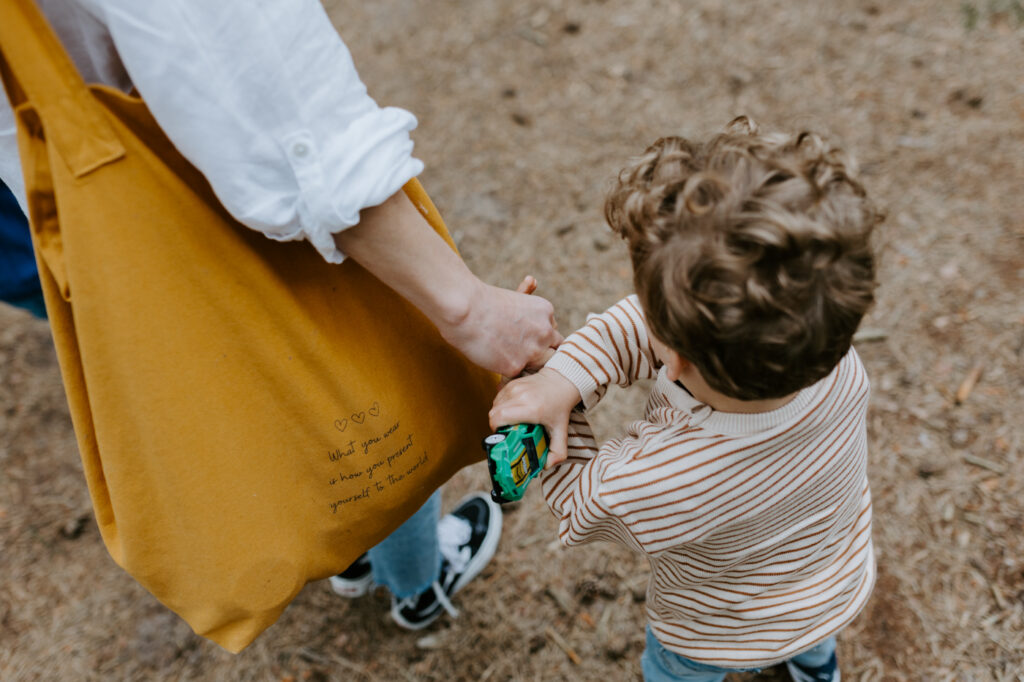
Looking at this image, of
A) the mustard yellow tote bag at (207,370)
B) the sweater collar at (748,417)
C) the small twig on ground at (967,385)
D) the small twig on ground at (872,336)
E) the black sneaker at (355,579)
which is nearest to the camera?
the mustard yellow tote bag at (207,370)

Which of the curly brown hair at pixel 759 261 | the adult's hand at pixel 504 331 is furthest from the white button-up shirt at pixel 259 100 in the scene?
the curly brown hair at pixel 759 261

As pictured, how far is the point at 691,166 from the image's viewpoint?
1.12 metres

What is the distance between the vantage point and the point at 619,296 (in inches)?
117

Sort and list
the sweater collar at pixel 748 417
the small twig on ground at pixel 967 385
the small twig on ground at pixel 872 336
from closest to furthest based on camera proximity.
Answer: the sweater collar at pixel 748 417 < the small twig on ground at pixel 967 385 < the small twig on ground at pixel 872 336

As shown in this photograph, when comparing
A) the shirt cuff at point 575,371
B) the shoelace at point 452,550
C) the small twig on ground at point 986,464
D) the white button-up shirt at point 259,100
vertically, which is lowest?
the small twig on ground at point 986,464

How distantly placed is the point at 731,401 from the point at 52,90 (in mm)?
1043

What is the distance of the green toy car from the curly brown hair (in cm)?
30

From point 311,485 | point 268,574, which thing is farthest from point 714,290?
point 268,574

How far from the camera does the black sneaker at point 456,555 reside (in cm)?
226

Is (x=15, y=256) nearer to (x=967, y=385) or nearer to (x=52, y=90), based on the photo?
(x=52, y=90)

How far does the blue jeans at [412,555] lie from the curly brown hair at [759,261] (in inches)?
42.2

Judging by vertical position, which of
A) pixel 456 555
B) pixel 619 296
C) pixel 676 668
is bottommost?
pixel 456 555

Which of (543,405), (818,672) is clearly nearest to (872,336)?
(818,672)

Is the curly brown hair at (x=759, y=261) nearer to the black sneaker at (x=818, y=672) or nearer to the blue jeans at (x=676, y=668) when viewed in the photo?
the blue jeans at (x=676, y=668)
